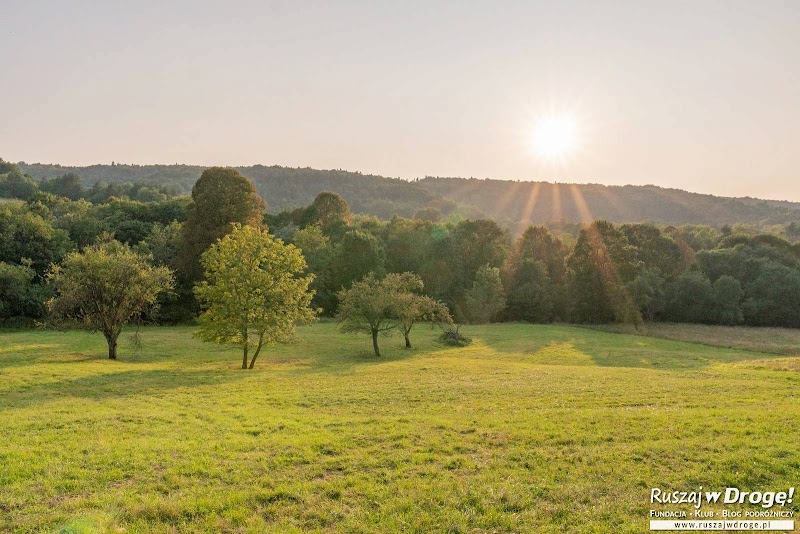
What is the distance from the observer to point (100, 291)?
114 feet

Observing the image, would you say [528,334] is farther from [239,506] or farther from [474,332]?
[239,506]

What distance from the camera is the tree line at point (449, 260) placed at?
62.4 metres

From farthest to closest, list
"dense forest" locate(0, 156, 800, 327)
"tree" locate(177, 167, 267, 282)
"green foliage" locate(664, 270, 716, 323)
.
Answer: "green foliage" locate(664, 270, 716, 323) → "dense forest" locate(0, 156, 800, 327) → "tree" locate(177, 167, 267, 282)

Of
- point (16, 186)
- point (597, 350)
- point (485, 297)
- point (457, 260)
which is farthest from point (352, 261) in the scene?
point (16, 186)

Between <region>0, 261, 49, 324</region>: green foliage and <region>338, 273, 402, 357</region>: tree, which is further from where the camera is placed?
<region>0, 261, 49, 324</region>: green foliage

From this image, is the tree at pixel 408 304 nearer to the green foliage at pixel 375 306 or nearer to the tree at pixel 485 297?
the green foliage at pixel 375 306

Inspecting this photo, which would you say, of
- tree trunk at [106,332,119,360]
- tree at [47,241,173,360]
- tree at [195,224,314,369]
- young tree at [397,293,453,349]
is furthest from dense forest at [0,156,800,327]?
tree at [195,224,314,369]

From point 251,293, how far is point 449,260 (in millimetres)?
52221

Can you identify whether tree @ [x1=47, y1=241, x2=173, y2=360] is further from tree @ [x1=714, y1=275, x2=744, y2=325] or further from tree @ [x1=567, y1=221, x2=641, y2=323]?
tree @ [x1=714, y1=275, x2=744, y2=325]

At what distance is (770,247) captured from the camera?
277 feet

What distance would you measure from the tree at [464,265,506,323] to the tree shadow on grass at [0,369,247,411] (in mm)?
46876

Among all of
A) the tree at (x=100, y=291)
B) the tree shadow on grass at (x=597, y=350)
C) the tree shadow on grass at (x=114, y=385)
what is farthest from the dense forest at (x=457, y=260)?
the tree shadow on grass at (x=114, y=385)

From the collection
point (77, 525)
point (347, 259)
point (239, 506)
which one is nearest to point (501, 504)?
point (239, 506)

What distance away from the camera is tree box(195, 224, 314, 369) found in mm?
34094
